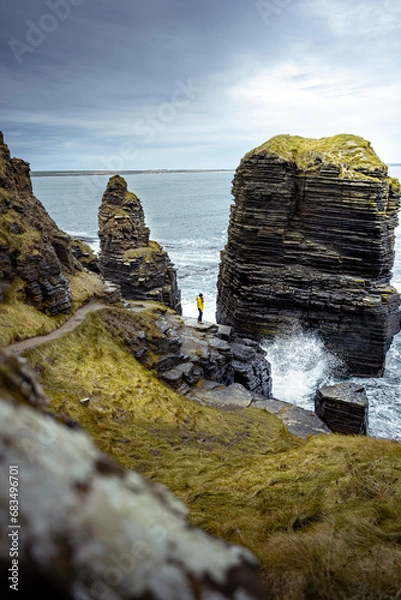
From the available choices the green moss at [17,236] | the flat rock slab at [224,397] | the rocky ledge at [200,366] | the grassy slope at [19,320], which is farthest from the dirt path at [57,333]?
the flat rock slab at [224,397]

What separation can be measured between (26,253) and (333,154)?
936 inches

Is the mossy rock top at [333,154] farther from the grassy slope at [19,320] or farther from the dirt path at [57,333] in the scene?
the grassy slope at [19,320]

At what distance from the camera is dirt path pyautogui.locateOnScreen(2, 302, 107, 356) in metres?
13.6

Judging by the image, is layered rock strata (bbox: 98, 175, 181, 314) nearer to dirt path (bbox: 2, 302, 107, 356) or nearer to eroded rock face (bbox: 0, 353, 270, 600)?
dirt path (bbox: 2, 302, 107, 356)

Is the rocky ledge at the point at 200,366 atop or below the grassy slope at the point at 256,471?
below

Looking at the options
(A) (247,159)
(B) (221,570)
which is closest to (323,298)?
(A) (247,159)

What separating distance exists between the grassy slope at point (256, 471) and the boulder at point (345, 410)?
16.3ft

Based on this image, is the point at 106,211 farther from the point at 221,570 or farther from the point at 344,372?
the point at 221,570

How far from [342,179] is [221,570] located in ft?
98.8

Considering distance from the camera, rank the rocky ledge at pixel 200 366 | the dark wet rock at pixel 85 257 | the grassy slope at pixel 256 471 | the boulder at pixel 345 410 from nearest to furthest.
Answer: the grassy slope at pixel 256 471 < the rocky ledge at pixel 200 366 < the boulder at pixel 345 410 < the dark wet rock at pixel 85 257

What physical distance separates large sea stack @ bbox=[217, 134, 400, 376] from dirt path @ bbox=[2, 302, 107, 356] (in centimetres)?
1558

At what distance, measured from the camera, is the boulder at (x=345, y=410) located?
18797mm

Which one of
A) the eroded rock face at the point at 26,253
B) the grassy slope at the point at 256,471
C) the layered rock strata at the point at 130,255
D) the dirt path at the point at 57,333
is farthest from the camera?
the layered rock strata at the point at 130,255

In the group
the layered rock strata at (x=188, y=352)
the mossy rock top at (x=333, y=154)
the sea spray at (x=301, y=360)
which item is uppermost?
the mossy rock top at (x=333, y=154)
